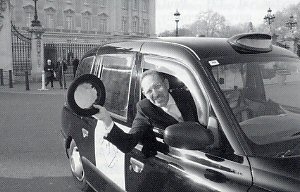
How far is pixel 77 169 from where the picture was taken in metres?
4.51

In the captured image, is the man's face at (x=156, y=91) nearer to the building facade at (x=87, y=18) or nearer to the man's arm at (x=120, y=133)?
the man's arm at (x=120, y=133)

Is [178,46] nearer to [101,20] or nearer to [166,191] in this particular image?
[166,191]

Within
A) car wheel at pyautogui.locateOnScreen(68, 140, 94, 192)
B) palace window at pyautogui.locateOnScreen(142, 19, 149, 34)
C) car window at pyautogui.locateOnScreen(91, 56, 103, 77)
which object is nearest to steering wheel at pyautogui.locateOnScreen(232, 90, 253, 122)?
car window at pyautogui.locateOnScreen(91, 56, 103, 77)

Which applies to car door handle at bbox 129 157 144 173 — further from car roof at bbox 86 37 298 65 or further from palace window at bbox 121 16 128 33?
palace window at bbox 121 16 128 33

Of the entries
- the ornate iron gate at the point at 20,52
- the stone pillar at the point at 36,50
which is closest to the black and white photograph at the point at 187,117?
the stone pillar at the point at 36,50

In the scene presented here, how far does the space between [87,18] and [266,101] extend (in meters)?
65.5

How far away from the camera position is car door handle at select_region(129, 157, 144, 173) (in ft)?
9.15

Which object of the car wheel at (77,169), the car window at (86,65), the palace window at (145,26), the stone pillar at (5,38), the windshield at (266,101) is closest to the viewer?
the windshield at (266,101)

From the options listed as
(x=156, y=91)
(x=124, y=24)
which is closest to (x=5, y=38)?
(x=156, y=91)

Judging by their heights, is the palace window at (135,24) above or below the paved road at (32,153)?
above

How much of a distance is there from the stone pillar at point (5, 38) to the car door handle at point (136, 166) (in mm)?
23528

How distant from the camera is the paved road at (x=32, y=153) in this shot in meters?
4.94

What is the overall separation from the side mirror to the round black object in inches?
19.8

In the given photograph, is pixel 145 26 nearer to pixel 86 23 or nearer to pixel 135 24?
pixel 135 24
